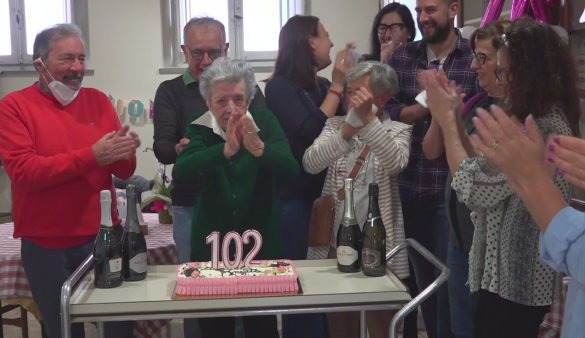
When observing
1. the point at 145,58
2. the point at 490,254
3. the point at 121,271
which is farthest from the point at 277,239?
the point at 145,58

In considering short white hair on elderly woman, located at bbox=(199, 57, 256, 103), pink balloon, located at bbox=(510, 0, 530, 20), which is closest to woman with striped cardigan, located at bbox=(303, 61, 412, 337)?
short white hair on elderly woman, located at bbox=(199, 57, 256, 103)

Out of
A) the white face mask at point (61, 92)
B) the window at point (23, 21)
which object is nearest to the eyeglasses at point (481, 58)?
the white face mask at point (61, 92)

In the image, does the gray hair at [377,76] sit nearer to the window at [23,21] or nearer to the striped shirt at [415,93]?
the striped shirt at [415,93]

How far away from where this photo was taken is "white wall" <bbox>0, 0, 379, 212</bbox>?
20.2 feet

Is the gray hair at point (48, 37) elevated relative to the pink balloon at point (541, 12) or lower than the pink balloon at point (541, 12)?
lower

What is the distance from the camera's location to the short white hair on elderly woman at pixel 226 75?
213cm

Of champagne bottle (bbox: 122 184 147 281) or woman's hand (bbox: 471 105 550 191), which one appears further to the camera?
champagne bottle (bbox: 122 184 147 281)

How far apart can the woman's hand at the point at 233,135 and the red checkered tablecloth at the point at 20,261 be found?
95 cm

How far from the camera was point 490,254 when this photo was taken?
1.79m

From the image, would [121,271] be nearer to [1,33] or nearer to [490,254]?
[490,254]

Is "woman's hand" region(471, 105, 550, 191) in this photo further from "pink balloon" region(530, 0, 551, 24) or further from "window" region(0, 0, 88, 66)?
"window" region(0, 0, 88, 66)

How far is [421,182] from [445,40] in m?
0.64

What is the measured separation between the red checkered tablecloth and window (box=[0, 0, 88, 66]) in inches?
144

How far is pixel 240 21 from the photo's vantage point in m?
6.35
